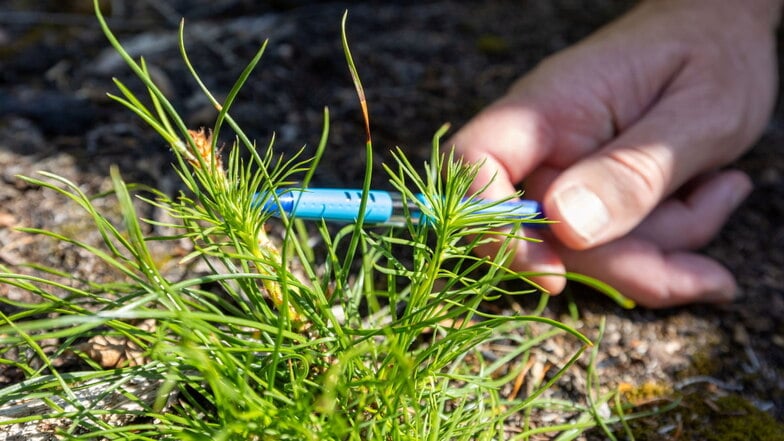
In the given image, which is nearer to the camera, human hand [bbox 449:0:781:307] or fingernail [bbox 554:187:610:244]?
fingernail [bbox 554:187:610:244]

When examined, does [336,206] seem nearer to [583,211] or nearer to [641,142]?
[583,211]

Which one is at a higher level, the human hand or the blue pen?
the blue pen

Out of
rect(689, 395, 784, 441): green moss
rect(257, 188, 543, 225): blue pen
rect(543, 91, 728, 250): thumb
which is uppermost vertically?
rect(257, 188, 543, 225): blue pen

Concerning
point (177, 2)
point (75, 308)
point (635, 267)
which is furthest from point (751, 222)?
point (177, 2)

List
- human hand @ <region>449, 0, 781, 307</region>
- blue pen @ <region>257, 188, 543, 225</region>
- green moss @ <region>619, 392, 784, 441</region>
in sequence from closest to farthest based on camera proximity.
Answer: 1. blue pen @ <region>257, 188, 543, 225</region>
2. green moss @ <region>619, 392, 784, 441</region>
3. human hand @ <region>449, 0, 781, 307</region>

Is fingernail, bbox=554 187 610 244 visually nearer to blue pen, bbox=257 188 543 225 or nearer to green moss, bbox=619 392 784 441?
blue pen, bbox=257 188 543 225

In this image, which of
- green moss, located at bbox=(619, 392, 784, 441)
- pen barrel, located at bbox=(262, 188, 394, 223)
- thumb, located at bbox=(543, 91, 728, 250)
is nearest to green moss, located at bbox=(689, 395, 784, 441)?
green moss, located at bbox=(619, 392, 784, 441)

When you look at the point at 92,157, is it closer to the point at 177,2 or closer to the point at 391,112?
the point at 391,112
